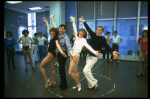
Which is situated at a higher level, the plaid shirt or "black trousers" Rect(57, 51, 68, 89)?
the plaid shirt

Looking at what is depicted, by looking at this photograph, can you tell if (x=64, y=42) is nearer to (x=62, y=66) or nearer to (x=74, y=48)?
(x=74, y=48)

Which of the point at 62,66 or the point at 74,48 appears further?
the point at 62,66

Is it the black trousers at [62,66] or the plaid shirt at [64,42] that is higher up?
the plaid shirt at [64,42]

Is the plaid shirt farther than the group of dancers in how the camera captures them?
Yes

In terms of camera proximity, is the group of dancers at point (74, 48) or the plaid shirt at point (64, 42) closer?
the group of dancers at point (74, 48)

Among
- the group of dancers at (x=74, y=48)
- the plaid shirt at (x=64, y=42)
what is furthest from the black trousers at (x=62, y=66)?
the plaid shirt at (x=64, y=42)

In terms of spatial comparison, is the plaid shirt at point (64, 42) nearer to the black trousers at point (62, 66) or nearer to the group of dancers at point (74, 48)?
the group of dancers at point (74, 48)

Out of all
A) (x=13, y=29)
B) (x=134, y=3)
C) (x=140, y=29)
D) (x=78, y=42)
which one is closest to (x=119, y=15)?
(x=134, y=3)

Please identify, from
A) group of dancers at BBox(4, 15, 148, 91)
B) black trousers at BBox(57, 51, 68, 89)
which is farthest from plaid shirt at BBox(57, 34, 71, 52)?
black trousers at BBox(57, 51, 68, 89)

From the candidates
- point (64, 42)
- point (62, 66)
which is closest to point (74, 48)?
point (64, 42)

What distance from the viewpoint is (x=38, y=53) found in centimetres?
639

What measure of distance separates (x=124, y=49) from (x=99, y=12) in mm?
2836

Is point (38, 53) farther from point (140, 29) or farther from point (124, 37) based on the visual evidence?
point (140, 29)

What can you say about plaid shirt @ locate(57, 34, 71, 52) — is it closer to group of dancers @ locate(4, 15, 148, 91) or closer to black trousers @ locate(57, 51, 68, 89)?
group of dancers @ locate(4, 15, 148, 91)
